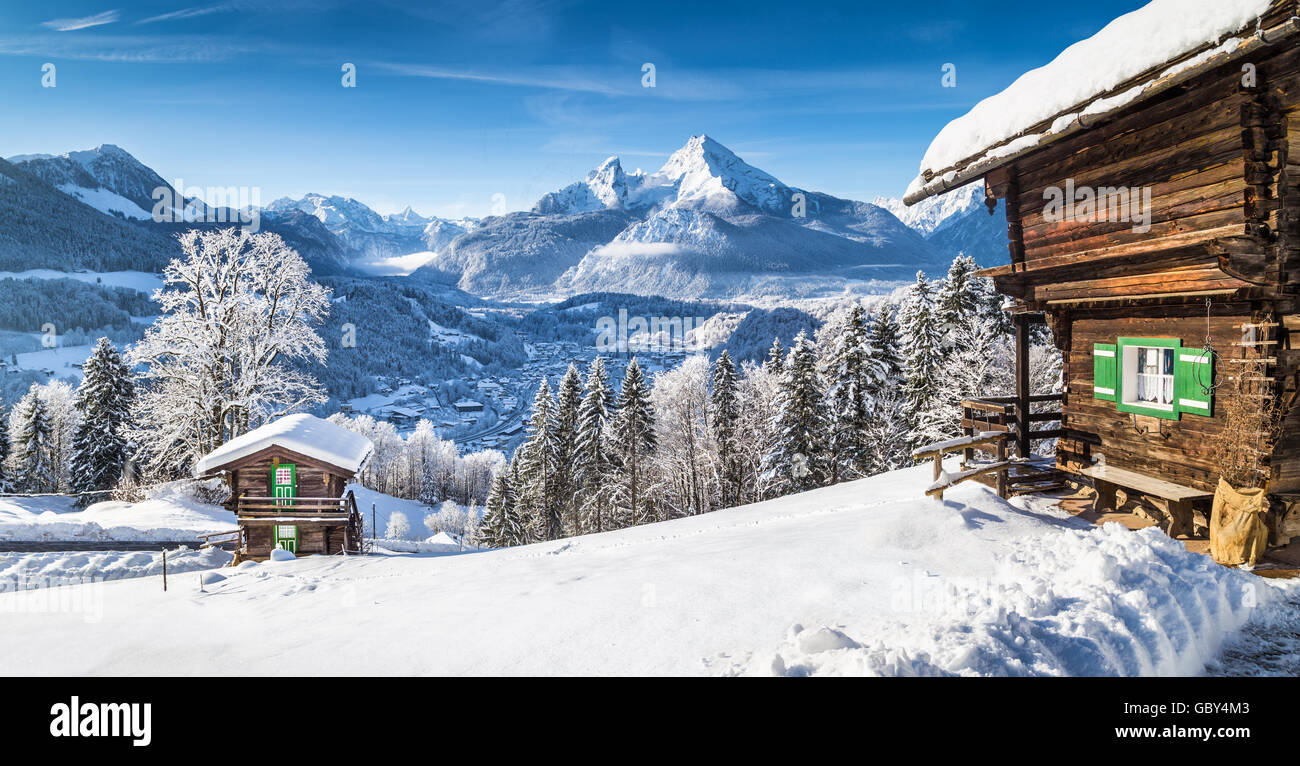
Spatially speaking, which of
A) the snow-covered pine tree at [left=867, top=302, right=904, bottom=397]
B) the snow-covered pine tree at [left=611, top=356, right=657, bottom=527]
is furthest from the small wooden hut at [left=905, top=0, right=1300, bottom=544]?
the snow-covered pine tree at [left=611, top=356, right=657, bottom=527]

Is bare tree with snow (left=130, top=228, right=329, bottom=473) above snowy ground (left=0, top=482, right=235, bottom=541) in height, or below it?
above

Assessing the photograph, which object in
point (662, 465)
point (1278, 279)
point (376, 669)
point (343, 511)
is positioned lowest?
point (662, 465)

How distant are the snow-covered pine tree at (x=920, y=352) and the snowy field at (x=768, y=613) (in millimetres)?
21682

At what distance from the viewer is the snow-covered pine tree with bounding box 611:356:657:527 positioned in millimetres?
37844

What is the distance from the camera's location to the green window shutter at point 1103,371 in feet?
34.4

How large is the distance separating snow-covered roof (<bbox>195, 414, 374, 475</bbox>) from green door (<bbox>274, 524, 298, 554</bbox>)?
102 inches

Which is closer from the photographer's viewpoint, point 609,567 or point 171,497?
point 609,567

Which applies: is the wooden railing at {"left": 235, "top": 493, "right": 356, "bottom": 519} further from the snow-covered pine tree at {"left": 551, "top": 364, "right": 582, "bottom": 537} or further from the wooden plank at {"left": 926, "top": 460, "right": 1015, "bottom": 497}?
the snow-covered pine tree at {"left": 551, "top": 364, "right": 582, "bottom": 537}

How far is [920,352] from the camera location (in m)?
31.1

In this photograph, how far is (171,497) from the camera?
27.9 m
